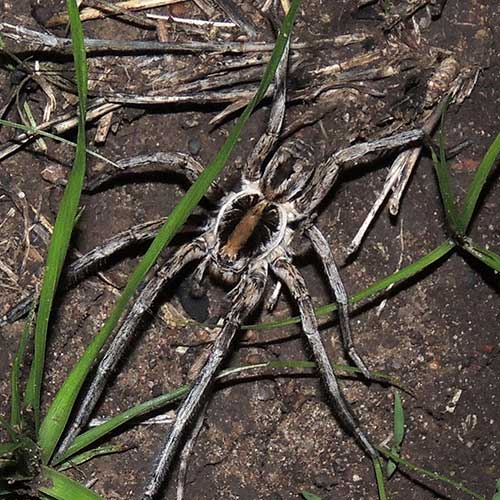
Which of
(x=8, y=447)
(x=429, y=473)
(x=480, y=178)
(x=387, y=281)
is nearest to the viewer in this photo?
(x=8, y=447)

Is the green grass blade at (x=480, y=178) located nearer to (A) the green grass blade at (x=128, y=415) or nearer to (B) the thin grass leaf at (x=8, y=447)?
(A) the green grass blade at (x=128, y=415)

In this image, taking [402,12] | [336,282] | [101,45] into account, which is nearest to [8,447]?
[336,282]

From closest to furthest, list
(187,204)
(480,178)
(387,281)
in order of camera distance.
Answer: (187,204) → (480,178) → (387,281)

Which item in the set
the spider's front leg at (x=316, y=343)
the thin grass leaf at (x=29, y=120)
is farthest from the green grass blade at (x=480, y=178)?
the thin grass leaf at (x=29, y=120)

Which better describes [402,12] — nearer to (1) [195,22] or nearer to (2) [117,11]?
(1) [195,22]

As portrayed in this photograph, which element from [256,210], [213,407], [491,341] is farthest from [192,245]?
[491,341]
